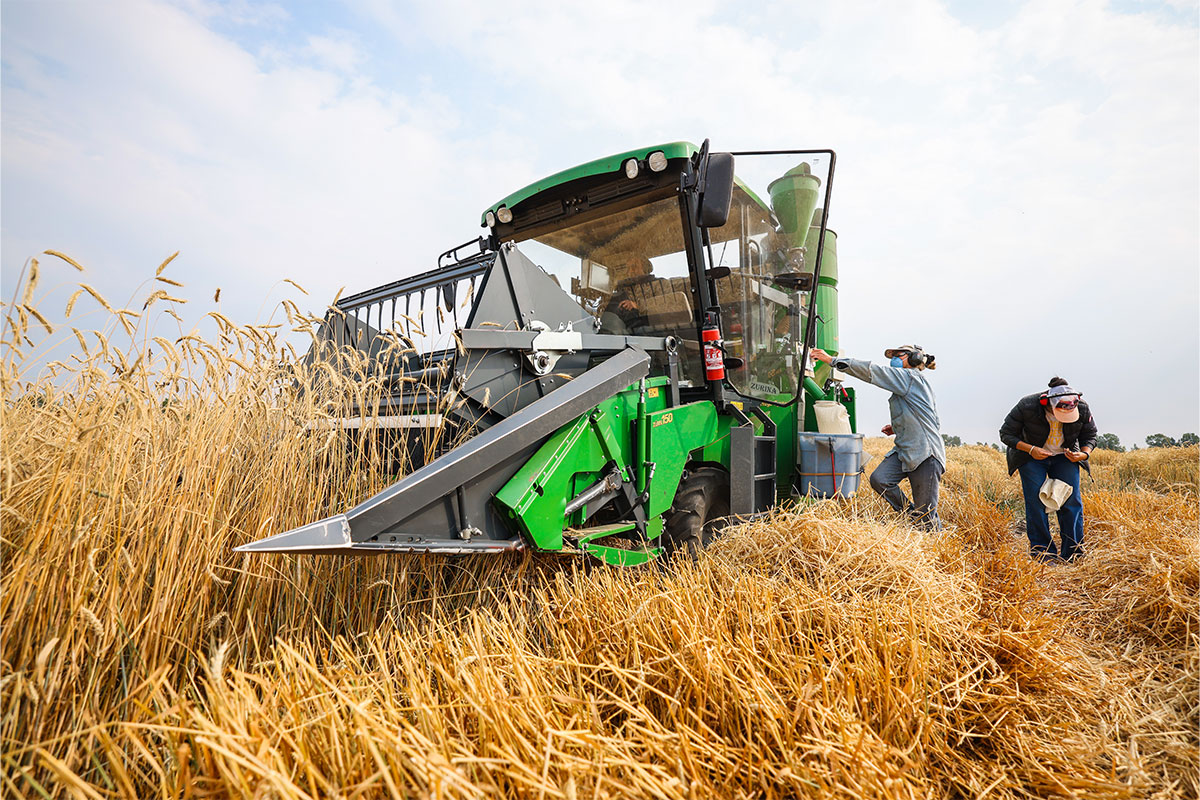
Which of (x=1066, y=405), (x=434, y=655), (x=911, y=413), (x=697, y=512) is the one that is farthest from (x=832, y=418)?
(x=434, y=655)

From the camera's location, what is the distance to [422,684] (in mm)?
1579

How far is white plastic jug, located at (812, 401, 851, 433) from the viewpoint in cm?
439

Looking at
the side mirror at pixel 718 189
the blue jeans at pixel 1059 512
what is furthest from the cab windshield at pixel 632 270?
the blue jeans at pixel 1059 512

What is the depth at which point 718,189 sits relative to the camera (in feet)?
9.66

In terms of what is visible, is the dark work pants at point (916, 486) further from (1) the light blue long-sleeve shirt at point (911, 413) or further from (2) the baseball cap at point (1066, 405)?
(2) the baseball cap at point (1066, 405)

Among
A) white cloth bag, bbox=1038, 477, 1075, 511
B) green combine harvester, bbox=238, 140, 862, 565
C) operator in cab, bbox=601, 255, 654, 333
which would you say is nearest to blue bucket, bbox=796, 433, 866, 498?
green combine harvester, bbox=238, 140, 862, 565

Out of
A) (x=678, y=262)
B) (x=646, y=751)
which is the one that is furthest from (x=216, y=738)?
(x=678, y=262)

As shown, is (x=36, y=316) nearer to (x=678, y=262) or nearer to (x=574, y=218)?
(x=574, y=218)

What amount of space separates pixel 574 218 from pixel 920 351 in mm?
3171

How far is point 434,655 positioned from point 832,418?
3.54 metres

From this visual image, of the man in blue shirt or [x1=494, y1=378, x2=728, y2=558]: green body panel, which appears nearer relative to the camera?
[x1=494, y1=378, x2=728, y2=558]: green body panel

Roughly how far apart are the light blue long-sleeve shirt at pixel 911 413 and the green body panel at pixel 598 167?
7.69ft

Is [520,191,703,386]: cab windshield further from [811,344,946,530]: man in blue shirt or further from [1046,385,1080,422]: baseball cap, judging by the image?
[1046,385,1080,422]: baseball cap

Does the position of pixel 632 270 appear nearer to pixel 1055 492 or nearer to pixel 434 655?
pixel 434 655
